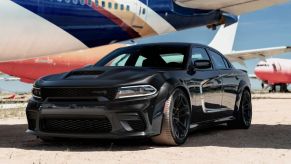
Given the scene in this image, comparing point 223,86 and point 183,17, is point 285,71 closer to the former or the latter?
point 183,17

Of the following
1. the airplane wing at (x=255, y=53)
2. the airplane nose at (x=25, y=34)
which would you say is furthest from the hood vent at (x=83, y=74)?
the airplane wing at (x=255, y=53)

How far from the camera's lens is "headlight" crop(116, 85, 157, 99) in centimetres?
553

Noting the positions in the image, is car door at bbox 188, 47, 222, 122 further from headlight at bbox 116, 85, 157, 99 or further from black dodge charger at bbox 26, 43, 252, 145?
headlight at bbox 116, 85, 157, 99

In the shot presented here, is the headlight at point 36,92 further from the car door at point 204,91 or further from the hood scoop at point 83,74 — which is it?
the car door at point 204,91

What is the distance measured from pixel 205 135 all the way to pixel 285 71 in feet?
128

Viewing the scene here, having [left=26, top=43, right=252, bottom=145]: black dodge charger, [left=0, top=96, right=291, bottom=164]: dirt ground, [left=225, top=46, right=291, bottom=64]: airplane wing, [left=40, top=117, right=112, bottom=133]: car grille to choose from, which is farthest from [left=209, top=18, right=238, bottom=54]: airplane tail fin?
[left=40, top=117, right=112, bottom=133]: car grille

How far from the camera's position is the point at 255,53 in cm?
3422

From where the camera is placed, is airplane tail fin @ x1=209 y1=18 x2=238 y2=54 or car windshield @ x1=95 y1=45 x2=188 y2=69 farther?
airplane tail fin @ x1=209 y1=18 x2=238 y2=54

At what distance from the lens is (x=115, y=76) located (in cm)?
586

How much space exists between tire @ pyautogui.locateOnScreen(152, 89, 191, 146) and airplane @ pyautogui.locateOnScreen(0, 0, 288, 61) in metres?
3.04

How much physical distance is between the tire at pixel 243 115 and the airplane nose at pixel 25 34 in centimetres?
349

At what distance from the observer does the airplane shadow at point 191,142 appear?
5883 millimetres

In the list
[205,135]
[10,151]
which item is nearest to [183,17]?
[205,135]

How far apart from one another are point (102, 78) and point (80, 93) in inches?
15.5
